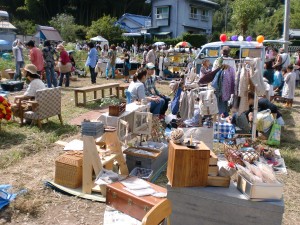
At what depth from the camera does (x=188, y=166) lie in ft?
9.77

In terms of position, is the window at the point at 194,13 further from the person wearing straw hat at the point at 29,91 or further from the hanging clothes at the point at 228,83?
the hanging clothes at the point at 228,83

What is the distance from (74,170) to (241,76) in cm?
304

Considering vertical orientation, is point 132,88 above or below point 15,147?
above

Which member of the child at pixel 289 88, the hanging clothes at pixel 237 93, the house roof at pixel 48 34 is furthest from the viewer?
the house roof at pixel 48 34

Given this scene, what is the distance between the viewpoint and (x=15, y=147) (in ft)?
18.2

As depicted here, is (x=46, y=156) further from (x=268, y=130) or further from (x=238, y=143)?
(x=268, y=130)

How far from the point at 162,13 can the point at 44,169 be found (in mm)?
36204

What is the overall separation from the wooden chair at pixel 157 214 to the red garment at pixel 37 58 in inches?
351

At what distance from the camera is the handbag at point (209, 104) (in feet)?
17.7

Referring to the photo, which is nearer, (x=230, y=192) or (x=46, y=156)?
(x=230, y=192)

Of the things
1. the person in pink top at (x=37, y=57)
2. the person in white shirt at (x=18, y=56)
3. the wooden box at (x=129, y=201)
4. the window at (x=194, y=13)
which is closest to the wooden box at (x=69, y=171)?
the wooden box at (x=129, y=201)

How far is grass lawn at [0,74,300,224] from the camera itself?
11.8 feet

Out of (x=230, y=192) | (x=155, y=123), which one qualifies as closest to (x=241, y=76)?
(x=155, y=123)

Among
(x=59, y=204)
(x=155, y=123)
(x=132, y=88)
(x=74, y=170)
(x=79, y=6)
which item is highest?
(x=79, y=6)
